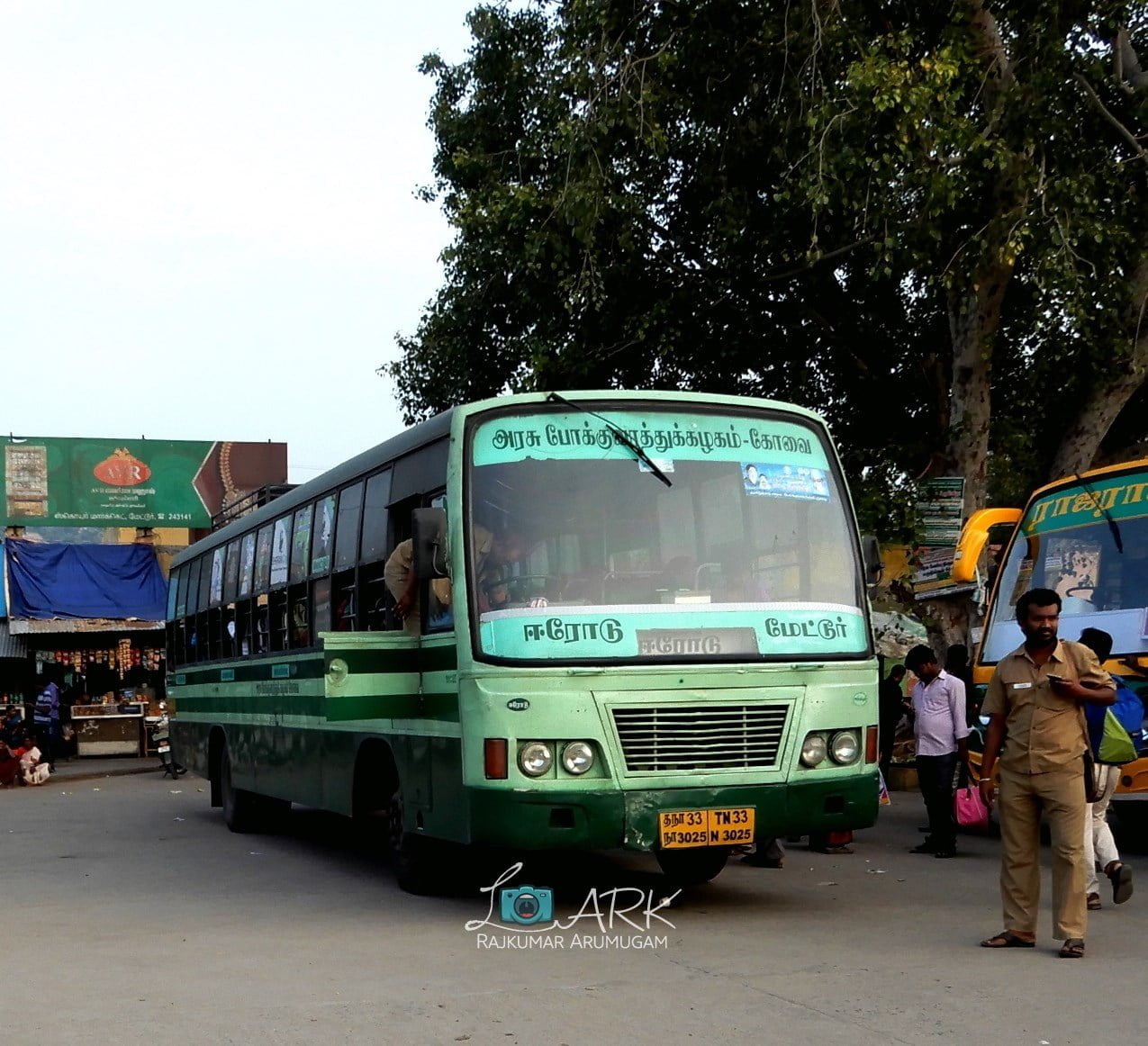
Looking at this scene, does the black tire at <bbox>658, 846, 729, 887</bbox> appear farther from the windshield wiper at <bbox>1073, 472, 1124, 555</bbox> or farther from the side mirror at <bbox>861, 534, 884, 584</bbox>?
the windshield wiper at <bbox>1073, 472, 1124, 555</bbox>

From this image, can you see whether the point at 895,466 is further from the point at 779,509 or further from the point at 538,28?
the point at 779,509

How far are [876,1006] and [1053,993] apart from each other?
2.63ft

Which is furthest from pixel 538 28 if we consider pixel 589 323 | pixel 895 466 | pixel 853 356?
pixel 895 466

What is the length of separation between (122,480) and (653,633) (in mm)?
28258

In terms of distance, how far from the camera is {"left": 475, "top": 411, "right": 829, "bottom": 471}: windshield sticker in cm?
906

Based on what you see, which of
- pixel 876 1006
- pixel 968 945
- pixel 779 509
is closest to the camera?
pixel 876 1006

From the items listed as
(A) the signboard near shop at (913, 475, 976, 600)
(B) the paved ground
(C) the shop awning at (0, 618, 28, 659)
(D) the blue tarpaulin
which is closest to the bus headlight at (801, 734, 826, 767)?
(A) the signboard near shop at (913, 475, 976, 600)

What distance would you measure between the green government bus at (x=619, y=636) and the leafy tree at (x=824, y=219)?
22.8 feet

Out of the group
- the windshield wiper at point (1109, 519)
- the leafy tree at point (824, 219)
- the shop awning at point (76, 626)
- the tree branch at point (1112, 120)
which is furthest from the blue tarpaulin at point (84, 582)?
the windshield wiper at point (1109, 519)

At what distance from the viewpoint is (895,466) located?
19.4 meters

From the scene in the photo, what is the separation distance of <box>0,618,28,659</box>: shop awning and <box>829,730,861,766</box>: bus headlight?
27.7 meters

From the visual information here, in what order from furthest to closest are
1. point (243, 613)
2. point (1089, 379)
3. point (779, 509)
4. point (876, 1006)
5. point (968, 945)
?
point (1089, 379), point (243, 613), point (779, 509), point (968, 945), point (876, 1006)

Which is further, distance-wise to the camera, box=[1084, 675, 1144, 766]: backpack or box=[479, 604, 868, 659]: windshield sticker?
box=[479, 604, 868, 659]: windshield sticker

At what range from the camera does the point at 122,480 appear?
34938 mm
